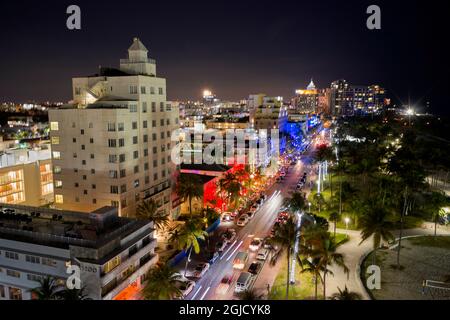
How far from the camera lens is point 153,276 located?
93.6 ft

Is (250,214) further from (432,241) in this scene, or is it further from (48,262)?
(48,262)

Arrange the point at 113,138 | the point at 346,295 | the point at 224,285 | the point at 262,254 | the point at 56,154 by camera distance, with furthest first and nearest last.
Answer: the point at 56,154, the point at 113,138, the point at 262,254, the point at 224,285, the point at 346,295

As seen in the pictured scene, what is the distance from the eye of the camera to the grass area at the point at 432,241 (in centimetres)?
4703

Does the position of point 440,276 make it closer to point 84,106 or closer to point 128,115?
point 128,115

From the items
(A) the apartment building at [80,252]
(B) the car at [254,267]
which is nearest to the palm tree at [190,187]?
(A) the apartment building at [80,252]

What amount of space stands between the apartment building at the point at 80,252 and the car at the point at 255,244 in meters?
13.9

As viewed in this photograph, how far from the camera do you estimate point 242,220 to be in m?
55.7

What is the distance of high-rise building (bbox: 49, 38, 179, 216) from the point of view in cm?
4641

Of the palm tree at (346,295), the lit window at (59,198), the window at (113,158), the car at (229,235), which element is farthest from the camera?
the lit window at (59,198)

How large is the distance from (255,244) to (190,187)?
14.0m

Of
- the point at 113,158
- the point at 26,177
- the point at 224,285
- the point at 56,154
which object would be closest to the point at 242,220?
the point at 224,285

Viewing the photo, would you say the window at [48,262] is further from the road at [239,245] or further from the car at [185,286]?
the road at [239,245]
